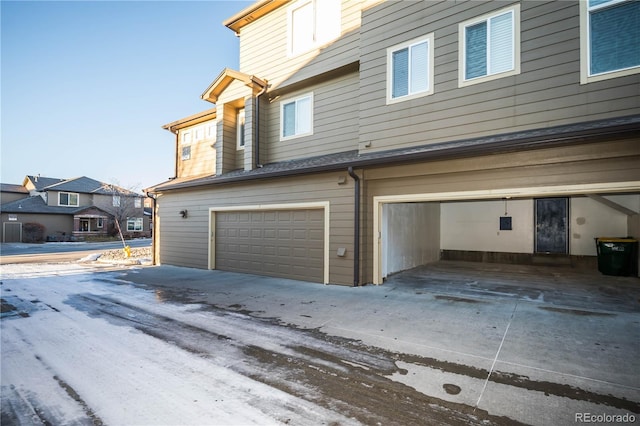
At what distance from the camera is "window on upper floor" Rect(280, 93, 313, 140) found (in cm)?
939

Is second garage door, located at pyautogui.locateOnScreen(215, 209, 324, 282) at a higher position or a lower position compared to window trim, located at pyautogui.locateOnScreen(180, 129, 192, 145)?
lower

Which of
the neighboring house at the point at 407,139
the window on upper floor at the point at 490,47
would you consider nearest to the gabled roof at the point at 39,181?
the neighboring house at the point at 407,139

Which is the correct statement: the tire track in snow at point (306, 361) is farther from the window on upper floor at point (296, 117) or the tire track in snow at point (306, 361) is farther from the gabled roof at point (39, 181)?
the gabled roof at point (39, 181)

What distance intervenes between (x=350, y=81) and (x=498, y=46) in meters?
3.76

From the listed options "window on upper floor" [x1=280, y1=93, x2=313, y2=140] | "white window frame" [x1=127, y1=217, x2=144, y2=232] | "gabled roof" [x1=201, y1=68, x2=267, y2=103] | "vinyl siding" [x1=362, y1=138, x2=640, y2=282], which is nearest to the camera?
"vinyl siding" [x1=362, y1=138, x2=640, y2=282]

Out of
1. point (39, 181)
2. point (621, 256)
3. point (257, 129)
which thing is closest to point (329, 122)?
point (257, 129)

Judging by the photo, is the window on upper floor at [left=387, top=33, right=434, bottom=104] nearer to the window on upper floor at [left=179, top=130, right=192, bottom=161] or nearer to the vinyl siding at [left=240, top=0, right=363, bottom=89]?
the vinyl siding at [left=240, top=0, right=363, bottom=89]

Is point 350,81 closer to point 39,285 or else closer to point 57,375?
point 57,375

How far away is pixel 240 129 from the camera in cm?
1124

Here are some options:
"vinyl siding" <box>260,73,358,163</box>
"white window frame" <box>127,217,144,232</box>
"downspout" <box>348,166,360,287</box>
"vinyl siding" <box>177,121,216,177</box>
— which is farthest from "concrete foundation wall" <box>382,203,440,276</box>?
"white window frame" <box>127,217,144,232</box>

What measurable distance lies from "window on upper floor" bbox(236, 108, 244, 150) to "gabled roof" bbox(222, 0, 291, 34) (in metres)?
3.09

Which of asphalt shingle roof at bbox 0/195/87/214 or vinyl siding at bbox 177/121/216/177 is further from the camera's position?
asphalt shingle roof at bbox 0/195/87/214

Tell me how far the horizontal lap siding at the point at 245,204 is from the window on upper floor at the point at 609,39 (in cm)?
494

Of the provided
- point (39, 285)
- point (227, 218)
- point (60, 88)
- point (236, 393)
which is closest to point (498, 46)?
point (236, 393)
